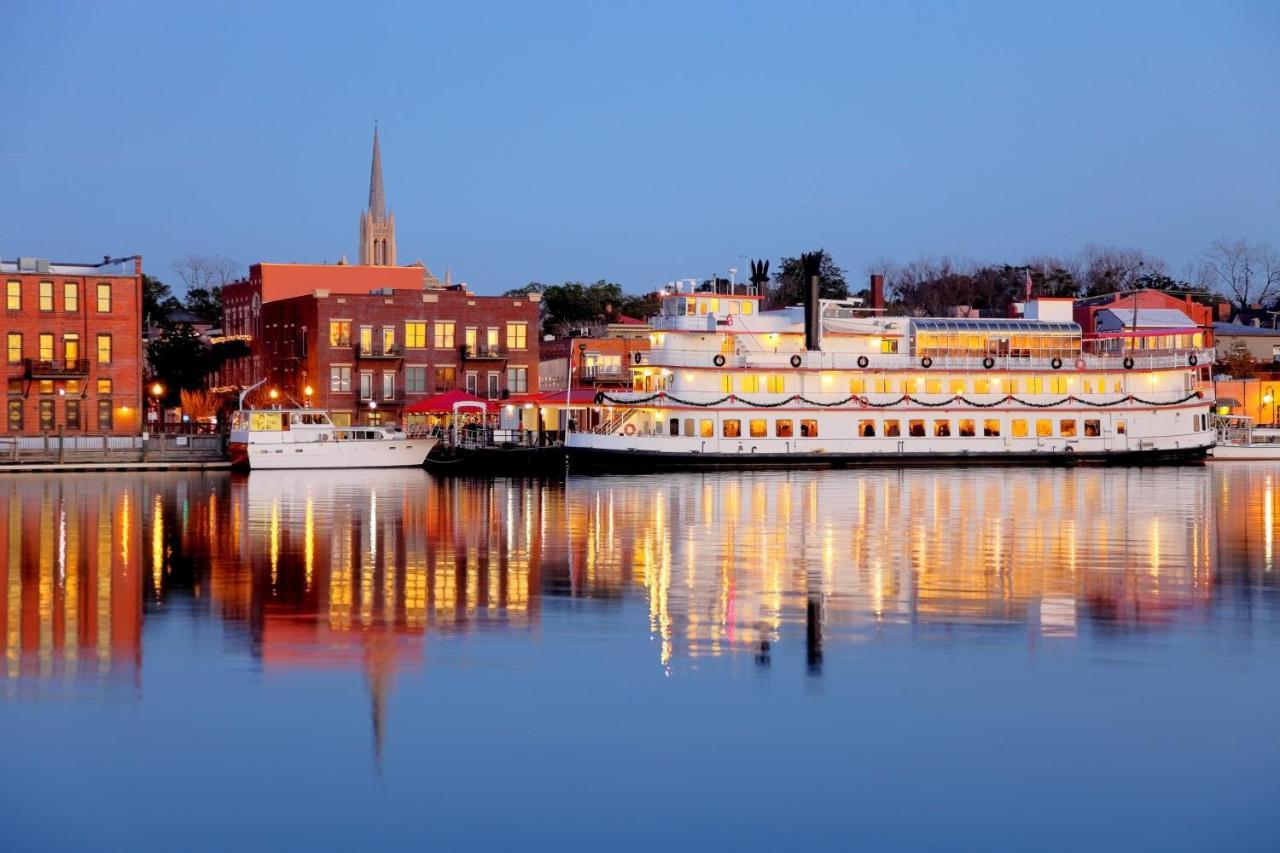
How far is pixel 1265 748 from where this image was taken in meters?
15.6

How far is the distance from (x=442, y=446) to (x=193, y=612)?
154 feet

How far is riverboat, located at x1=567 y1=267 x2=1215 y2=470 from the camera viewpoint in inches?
2808

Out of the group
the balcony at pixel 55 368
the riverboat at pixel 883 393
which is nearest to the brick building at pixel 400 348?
the riverboat at pixel 883 393

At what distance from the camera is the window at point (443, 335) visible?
8444 cm

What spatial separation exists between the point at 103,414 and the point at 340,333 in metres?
12.1

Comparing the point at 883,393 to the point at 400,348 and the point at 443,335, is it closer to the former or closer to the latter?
the point at 443,335

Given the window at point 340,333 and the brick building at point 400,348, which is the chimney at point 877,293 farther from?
the window at point 340,333

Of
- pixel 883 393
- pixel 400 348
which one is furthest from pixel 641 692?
pixel 400 348

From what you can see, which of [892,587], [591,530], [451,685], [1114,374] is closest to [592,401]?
[1114,374]

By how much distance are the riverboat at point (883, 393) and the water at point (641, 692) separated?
1427 inches

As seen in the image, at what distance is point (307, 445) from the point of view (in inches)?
2758

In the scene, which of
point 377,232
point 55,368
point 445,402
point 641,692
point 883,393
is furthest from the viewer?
point 377,232

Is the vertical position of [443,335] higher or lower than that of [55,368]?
higher

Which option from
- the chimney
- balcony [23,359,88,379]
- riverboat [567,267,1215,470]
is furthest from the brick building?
the chimney
